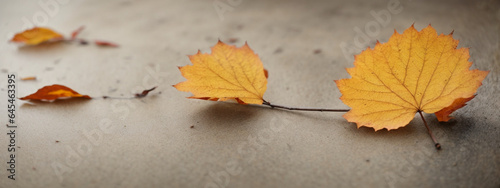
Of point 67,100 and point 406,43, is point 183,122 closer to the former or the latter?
point 67,100

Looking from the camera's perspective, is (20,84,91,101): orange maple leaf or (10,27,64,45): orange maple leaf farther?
(10,27,64,45): orange maple leaf

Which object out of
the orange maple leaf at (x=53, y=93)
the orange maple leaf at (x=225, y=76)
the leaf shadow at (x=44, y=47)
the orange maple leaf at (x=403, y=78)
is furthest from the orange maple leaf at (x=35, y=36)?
the orange maple leaf at (x=403, y=78)

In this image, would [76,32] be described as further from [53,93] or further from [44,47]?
[53,93]

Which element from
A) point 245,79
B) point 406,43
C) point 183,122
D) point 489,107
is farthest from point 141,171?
point 489,107

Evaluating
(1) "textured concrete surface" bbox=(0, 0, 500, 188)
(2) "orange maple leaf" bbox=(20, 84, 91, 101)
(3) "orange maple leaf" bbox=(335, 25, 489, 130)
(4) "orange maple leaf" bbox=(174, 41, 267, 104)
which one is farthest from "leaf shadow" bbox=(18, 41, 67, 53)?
(3) "orange maple leaf" bbox=(335, 25, 489, 130)

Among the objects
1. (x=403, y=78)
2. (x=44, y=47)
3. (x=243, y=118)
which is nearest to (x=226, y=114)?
(x=243, y=118)

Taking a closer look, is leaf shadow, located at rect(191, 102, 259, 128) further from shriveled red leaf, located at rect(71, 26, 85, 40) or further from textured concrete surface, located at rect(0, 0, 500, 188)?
shriveled red leaf, located at rect(71, 26, 85, 40)
